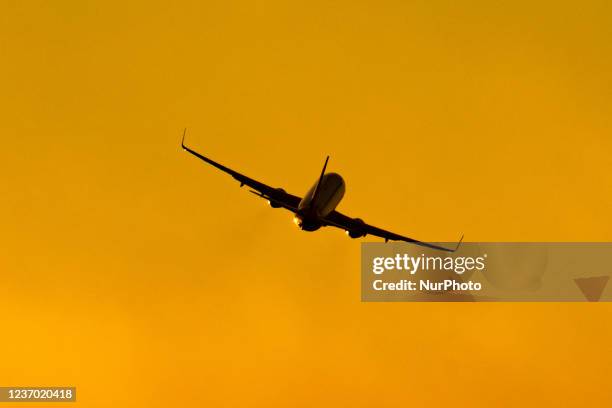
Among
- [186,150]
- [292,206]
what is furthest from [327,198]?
[186,150]

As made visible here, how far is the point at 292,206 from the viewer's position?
653ft

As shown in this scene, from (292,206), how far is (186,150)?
16781 millimetres

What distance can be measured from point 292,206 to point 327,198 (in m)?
6.86

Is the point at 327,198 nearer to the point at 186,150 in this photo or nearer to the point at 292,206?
the point at 292,206

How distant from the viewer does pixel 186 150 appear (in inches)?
7844

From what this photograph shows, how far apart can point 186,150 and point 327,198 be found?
21.4 metres

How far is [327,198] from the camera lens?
194 m
